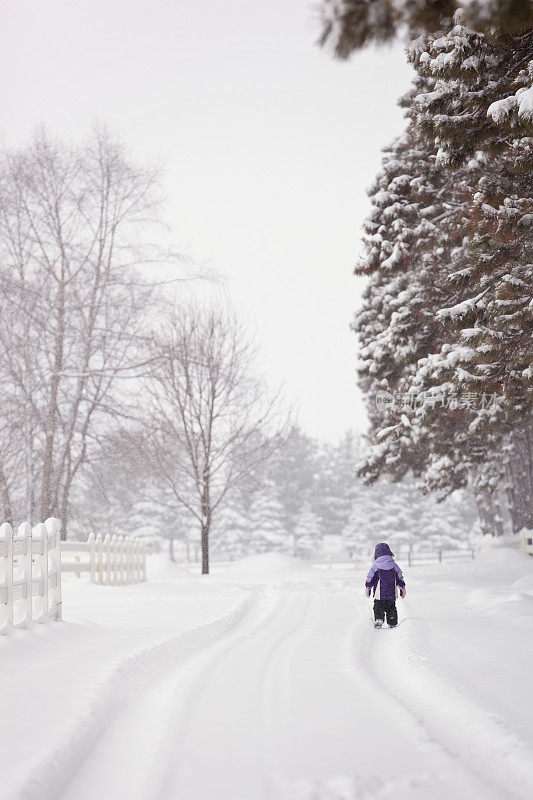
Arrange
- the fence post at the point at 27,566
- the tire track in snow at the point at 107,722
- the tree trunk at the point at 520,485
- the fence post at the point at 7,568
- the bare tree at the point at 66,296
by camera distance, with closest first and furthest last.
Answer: the tire track in snow at the point at 107,722 < the fence post at the point at 7,568 < the fence post at the point at 27,566 < the bare tree at the point at 66,296 < the tree trunk at the point at 520,485

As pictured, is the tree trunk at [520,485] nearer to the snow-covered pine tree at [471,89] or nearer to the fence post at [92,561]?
the fence post at [92,561]

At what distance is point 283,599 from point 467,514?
230 ft

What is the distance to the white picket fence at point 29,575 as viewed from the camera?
8.99 metres

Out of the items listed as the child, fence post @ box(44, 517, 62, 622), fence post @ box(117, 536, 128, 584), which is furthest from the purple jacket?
fence post @ box(117, 536, 128, 584)

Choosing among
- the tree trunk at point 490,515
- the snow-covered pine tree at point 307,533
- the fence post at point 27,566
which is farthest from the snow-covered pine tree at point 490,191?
the snow-covered pine tree at point 307,533

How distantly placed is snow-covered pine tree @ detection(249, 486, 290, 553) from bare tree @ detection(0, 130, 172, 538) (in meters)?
50.5

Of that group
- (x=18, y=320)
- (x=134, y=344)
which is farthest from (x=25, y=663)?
(x=18, y=320)

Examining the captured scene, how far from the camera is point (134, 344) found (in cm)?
2128

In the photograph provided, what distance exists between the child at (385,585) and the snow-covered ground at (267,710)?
0.30m

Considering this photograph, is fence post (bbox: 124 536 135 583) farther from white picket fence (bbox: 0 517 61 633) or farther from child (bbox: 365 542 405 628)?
child (bbox: 365 542 405 628)

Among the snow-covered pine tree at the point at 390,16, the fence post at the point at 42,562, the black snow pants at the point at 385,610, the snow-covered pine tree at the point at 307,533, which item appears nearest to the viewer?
the snow-covered pine tree at the point at 390,16

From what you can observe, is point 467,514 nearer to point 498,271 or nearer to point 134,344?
point 134,344

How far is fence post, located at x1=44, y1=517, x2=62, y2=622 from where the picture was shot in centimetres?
1093

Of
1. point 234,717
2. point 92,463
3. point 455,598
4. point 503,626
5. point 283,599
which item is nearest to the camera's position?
point 234,717
